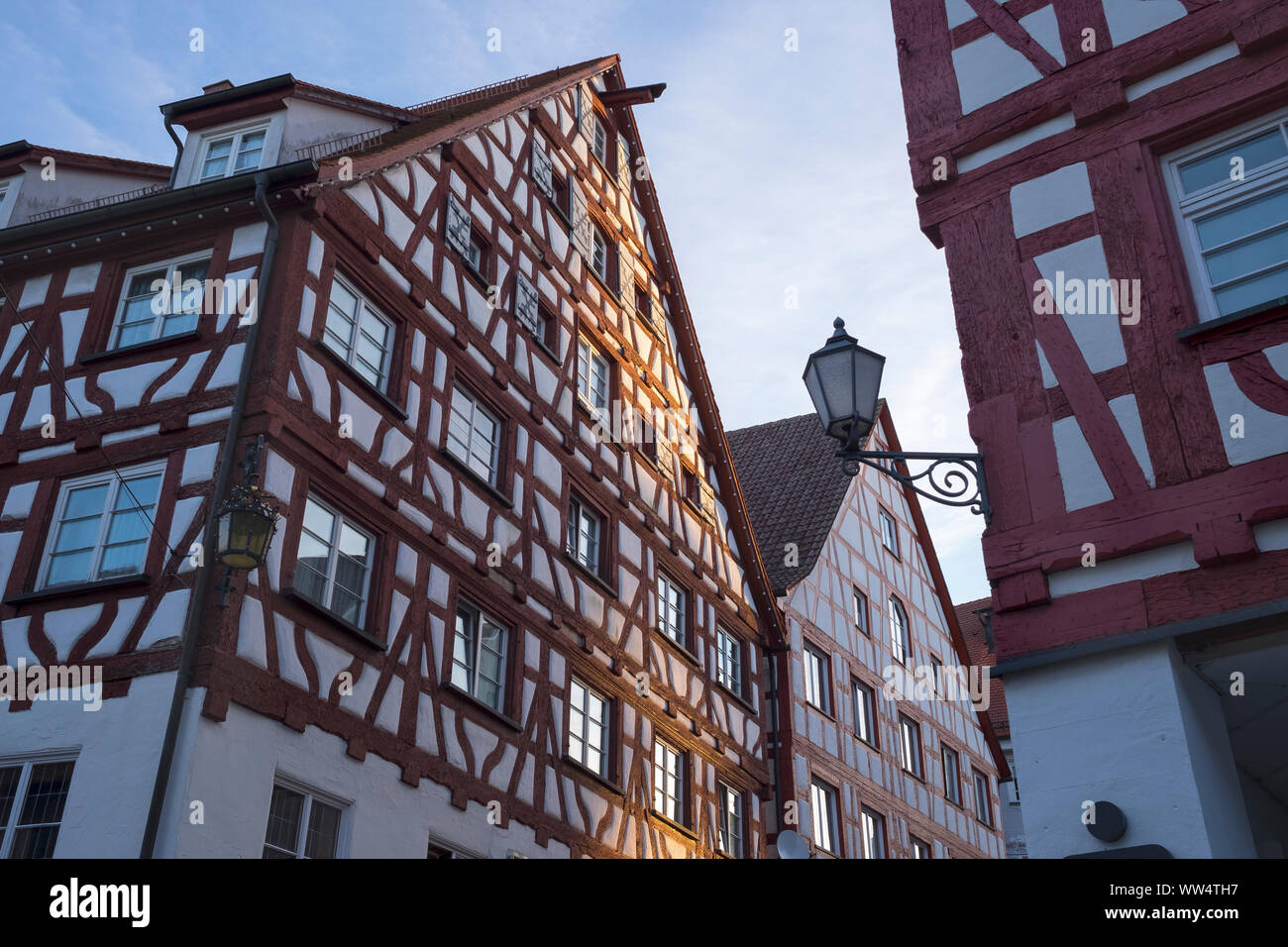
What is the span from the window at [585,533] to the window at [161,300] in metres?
5.37

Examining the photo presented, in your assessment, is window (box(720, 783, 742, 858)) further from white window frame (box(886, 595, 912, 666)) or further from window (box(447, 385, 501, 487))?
white window frame (box(886, 595, 912, 666))

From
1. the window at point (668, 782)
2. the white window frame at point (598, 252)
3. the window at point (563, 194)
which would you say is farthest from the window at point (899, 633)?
the window at point (563, 194)

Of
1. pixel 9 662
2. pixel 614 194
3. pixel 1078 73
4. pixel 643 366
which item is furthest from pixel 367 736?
pixel 614 194

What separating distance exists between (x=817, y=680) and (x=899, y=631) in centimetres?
447

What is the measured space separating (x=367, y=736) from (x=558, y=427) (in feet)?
18.8

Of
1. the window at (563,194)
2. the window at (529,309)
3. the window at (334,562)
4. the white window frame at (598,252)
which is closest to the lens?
the window at (334,562)

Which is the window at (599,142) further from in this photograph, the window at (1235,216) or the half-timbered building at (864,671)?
the window at (1235,216)

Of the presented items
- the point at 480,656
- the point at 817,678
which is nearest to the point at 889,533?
the point at 817,678

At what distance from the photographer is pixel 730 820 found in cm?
1809

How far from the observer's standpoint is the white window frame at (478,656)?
1290cm

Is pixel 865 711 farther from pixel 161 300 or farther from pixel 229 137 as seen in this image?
pixel 161 300

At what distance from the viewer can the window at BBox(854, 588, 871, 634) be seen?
23.6m

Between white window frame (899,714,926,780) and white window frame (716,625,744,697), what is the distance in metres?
5.22
